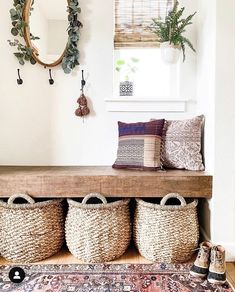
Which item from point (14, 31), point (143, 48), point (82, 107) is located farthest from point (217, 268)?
point (14, 31)

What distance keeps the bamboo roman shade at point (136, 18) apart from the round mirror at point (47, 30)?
455 millimetres

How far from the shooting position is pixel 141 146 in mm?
2039

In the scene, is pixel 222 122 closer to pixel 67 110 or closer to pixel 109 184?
pixel 109 184

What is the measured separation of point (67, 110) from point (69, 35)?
62 centimetres

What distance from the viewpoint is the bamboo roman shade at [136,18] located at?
2.35m

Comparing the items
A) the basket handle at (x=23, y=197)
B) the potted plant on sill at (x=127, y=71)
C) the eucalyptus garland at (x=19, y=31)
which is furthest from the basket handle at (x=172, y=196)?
the eucalyptus garland at (x=19, y=31)

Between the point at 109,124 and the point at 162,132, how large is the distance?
1.66 ft

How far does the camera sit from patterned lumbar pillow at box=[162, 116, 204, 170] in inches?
80.2

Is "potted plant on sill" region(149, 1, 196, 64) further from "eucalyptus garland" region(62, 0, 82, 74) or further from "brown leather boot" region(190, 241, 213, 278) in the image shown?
"brown leather boot" region(190, 241, 213, 278)

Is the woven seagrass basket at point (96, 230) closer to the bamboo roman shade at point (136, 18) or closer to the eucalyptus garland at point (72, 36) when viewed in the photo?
the eucalyptus garland at point (72, 36)

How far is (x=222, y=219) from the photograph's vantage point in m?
1.85

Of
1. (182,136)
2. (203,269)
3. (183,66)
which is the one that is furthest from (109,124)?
(203,269)

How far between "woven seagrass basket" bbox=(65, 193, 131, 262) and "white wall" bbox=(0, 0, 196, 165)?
0.64m

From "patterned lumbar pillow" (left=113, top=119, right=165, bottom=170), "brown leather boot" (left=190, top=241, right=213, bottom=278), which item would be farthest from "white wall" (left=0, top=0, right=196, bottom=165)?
"brown leather boot" (left=190, top=241, right=213, bottom=278)
